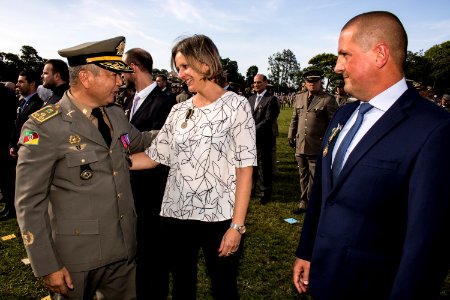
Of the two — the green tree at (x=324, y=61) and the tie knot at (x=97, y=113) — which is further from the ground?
the green tree at (x=324, y=61)

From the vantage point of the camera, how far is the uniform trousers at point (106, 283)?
7.07 ft

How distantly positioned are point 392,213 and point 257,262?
132 inches

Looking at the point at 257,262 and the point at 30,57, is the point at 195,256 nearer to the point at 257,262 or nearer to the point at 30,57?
the point at 257,262

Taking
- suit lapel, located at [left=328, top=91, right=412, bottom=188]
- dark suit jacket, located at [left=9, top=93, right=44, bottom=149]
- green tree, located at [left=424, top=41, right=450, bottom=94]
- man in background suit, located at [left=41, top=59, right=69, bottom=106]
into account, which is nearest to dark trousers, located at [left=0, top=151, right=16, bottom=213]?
dark suit jacket, located at [left=9, top=93, right=44, bottom=149]

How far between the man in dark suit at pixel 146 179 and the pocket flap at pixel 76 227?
1167mm

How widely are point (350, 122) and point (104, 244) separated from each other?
191 centimetres

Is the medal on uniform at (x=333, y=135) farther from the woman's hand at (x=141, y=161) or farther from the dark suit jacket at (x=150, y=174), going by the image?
the dark suit jacket at (x=150, y=174)

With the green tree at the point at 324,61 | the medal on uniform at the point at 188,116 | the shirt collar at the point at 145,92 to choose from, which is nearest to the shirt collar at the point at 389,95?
Answer: the medal on uniform at the point at 188,116

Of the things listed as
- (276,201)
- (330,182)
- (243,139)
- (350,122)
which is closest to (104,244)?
(243,139)

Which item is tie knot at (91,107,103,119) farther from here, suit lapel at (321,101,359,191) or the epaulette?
suit lapel at (321,101,359,191)

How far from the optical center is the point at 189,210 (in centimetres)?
239

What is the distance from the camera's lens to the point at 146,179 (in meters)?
3.29

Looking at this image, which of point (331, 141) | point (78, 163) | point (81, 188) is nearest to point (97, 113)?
point (78, 163)

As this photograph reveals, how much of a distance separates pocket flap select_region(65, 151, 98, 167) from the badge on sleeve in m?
0.20
